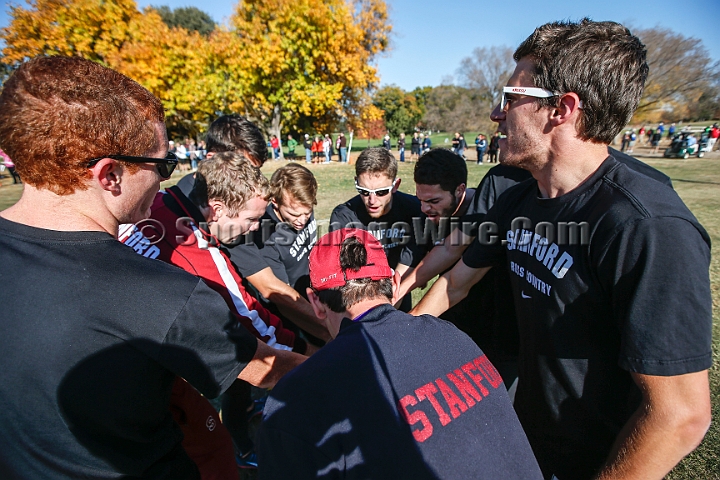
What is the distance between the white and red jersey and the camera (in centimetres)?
236

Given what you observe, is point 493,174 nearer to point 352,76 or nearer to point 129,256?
point 129,256

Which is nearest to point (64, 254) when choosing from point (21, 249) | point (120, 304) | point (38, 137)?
point (21, 249)

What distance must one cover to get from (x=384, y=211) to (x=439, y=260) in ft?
3.05

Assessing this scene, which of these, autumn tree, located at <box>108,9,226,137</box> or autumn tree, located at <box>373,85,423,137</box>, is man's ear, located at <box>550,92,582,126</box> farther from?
autumn tree, located at <box>373,85,423,137</box>

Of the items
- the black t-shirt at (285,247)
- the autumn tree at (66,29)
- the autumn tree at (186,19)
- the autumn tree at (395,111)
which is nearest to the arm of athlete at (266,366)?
the black t-shirt at (285,247)

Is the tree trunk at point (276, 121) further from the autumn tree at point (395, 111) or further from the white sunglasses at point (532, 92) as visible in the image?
the autumn tree at point (395, 111)

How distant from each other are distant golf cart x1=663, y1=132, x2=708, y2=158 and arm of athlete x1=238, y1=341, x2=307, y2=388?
31.7 meters

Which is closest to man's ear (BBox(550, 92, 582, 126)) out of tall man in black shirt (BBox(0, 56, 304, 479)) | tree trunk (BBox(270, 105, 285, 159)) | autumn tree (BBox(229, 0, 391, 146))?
tall man in black shirt (BBox(0, 56, 304, 479))

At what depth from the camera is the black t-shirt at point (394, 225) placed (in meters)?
3.77

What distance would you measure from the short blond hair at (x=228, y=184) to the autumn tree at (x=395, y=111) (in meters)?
56.3

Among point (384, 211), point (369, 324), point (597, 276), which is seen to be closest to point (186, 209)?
point (384, 211)

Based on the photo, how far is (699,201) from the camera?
36.7 ft

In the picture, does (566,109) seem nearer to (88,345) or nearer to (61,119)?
(61,119)

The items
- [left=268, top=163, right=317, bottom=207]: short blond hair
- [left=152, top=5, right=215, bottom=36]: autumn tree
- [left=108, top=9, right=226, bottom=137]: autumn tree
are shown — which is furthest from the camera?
[left=152, top=5, right=215, bottom=36]: autumn tree
